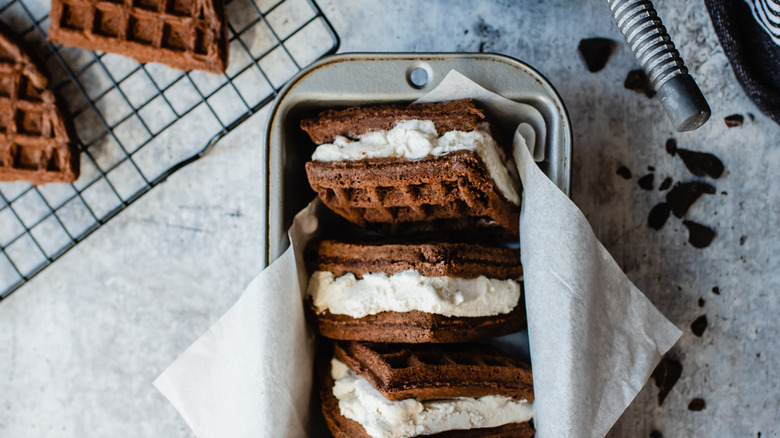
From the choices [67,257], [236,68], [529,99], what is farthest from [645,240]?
[67,257]

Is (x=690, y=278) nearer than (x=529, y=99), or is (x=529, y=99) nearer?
(x=529, y=99)

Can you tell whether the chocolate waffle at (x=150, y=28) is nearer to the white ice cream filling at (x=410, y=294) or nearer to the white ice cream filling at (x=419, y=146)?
the white ice cream filling at (x=419, y=146)

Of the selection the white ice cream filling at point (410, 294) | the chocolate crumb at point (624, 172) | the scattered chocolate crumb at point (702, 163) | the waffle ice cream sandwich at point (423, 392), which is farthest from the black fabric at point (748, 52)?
the waffle ice cream sandwich at point (423, 392)

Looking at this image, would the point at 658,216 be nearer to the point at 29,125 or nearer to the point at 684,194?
the point at 684,194

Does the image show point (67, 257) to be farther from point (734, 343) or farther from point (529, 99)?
point (734, 343)

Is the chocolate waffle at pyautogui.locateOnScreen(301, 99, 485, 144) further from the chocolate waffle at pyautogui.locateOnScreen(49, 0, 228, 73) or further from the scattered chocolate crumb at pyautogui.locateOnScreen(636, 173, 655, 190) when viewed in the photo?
the scattered chocolate crumb at pyautogui.locateOnScreen(636, 173, 655, 190)

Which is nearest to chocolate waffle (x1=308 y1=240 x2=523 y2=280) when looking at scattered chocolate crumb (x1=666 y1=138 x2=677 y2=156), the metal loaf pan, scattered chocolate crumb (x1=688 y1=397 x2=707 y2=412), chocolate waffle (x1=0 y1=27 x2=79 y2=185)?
the metal loaf pan
